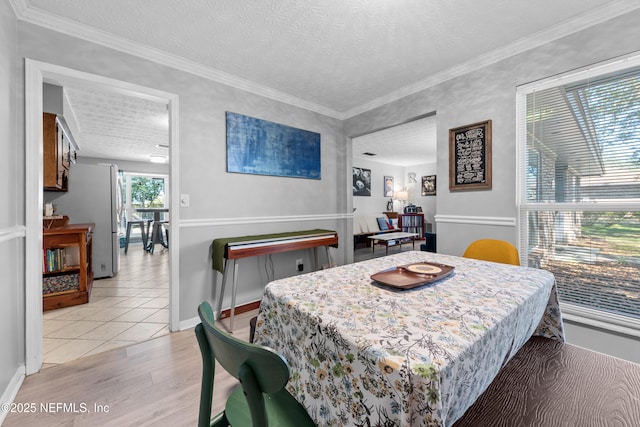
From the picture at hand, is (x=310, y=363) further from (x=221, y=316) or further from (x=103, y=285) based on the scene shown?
(x=103, y=285)

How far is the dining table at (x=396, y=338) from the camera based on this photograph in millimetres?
628

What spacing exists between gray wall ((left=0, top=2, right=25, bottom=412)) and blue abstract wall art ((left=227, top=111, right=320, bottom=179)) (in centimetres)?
147

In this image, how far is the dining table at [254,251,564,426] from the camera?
0.63m

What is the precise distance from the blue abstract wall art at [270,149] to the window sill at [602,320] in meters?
2.75

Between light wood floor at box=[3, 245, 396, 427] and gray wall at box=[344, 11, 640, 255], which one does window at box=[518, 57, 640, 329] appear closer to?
gray wall at box=[344, 11, 640, 255]

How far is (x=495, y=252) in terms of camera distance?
1996mm

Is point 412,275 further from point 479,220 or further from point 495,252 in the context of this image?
point 479,220

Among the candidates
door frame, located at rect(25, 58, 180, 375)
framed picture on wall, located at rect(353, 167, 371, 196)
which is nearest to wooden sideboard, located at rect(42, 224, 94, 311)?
door frame, located at rect(25, 58, 180, 375)

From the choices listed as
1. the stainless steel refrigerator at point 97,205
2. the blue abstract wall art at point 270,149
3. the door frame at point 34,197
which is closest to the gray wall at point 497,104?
the blue abstract wall art at point 270,149

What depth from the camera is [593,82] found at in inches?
77.6

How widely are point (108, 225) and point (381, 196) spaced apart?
6.79 meters

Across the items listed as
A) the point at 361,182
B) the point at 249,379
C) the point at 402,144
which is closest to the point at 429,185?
the point at 361,182

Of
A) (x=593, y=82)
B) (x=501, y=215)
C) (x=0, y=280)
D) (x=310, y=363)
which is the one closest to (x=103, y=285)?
(x=0, y=280)

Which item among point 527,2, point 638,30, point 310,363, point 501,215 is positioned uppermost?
point 527,2
